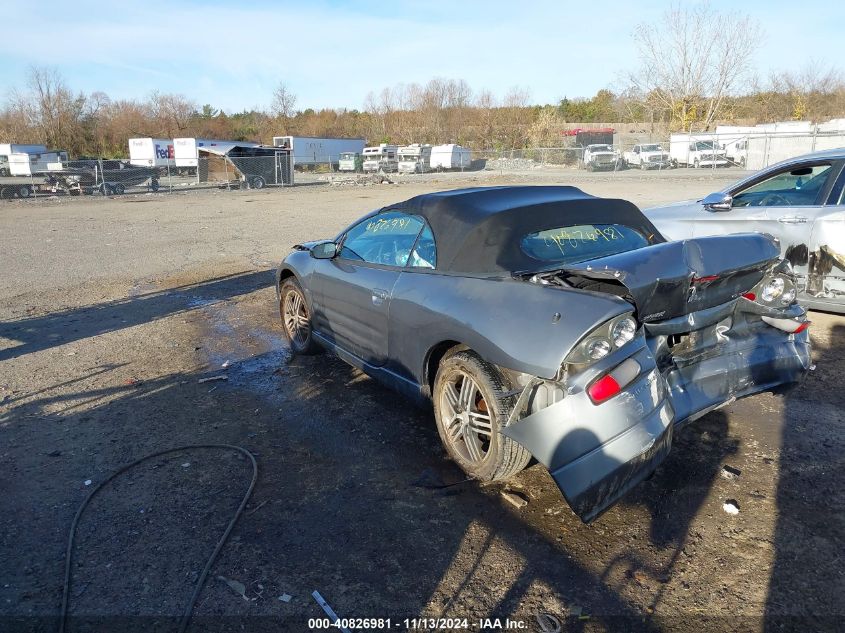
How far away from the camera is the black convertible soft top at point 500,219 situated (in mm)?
3740

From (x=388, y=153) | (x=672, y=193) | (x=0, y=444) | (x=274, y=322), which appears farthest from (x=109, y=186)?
(x=0, y=444)

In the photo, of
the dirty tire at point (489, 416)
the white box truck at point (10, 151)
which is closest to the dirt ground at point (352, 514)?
the dirty tire at point (489, 416)

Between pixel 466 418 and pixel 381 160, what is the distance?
44.9m

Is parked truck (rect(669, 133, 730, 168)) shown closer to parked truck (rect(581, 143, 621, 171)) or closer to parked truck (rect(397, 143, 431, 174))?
parked truck (rect(581, 143, 621, 171))

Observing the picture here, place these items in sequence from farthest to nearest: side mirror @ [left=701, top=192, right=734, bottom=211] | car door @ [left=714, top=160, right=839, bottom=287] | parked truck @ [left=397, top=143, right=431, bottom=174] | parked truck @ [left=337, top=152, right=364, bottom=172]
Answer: parked truck @ [left=337, top=152, right=364, bottom=172] < parked truck @ [left=397, top=143, right=431, bottom=174] < side mirror @ [left=701, top=192, right=734, bottom=211] < car door @ [left=714, top=160, right=839, bottom=287]

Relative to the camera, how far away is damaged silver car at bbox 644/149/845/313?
580 cm

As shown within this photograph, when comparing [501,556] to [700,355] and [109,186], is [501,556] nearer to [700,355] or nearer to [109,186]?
[700,355]

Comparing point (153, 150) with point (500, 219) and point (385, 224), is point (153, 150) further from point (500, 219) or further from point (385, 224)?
point (500, 219)

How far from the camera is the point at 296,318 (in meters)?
5.92

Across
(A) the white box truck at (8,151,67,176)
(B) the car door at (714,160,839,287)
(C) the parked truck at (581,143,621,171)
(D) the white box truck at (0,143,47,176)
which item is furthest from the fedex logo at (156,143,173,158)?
(B) the car door at (714,160,839,287)

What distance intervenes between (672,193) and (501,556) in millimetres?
22277

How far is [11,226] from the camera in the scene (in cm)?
1852

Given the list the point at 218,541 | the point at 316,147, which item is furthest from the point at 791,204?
the point at 316,147

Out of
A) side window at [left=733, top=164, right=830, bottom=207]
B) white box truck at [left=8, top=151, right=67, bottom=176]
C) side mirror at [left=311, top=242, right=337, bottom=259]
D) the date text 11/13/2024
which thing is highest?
white box truck at [left=8, top=151, right=67, bottom=176]
